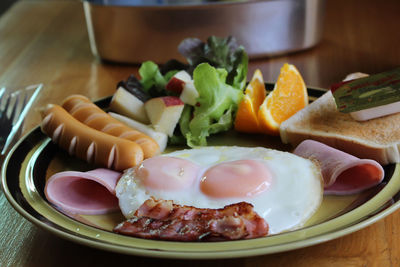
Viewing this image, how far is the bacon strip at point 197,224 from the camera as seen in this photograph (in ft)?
3.62

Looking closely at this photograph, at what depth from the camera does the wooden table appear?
3.92 ft

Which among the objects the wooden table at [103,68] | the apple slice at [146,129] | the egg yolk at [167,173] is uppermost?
the egg yolk at [167,173]

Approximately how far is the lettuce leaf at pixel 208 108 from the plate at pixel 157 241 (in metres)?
0.37

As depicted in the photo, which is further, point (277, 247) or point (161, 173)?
point (161, 173)

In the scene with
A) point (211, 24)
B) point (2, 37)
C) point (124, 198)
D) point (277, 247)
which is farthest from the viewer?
point (2, 37)

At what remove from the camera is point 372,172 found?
1.34 meters

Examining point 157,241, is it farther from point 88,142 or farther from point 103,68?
point 103,68

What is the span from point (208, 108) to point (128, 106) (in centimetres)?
28

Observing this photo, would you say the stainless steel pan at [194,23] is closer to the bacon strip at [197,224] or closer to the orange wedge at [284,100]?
the orange wedge at [284,100]

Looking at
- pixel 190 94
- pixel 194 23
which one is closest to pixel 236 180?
pixel 190 94

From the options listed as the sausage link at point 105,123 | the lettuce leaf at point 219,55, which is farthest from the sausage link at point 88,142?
the lettuce leaf at point 219,55

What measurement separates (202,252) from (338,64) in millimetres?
2018

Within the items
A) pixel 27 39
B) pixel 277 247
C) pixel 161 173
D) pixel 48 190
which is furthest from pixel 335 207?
pixel 27 39

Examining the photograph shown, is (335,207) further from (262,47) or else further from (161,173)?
(262,47)
